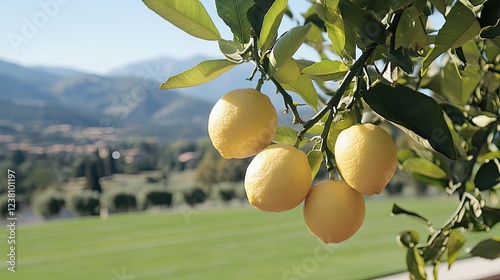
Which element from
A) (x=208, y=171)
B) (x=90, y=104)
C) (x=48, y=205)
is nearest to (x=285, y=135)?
(x=48, y=205)

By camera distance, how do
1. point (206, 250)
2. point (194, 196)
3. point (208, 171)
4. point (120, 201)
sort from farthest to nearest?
point (208, 171)
point (194, 196)
point (120, 201)
point (206, 250)

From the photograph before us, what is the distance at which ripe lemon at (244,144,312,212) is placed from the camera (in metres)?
0.39

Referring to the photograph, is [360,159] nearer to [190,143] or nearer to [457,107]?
[457,107]

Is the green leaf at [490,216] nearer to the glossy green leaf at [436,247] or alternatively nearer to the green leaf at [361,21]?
the glossy green leaf at [436,247]

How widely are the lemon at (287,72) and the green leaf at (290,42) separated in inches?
0.5

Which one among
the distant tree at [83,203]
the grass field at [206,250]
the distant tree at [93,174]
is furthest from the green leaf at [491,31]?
the distant tree at [93,174]

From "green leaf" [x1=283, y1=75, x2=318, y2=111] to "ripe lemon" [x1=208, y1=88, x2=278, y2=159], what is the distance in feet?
0.10

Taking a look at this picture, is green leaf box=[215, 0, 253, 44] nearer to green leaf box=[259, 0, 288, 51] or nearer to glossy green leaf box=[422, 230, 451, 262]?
green leaf box=[259, 0, 288, 51]

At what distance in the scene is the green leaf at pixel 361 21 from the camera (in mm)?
394

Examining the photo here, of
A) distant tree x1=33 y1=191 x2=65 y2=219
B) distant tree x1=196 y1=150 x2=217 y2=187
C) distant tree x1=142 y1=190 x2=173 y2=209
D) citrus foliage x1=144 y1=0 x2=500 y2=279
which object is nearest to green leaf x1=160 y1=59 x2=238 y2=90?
citrus foliage x1=144 y1=0 x2=500 y2=279

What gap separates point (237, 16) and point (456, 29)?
0.14 meters

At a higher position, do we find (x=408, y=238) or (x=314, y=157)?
(x=314, y=157)

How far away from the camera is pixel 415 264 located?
0.76m

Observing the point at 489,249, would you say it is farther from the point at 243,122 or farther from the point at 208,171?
the point at 208,171
